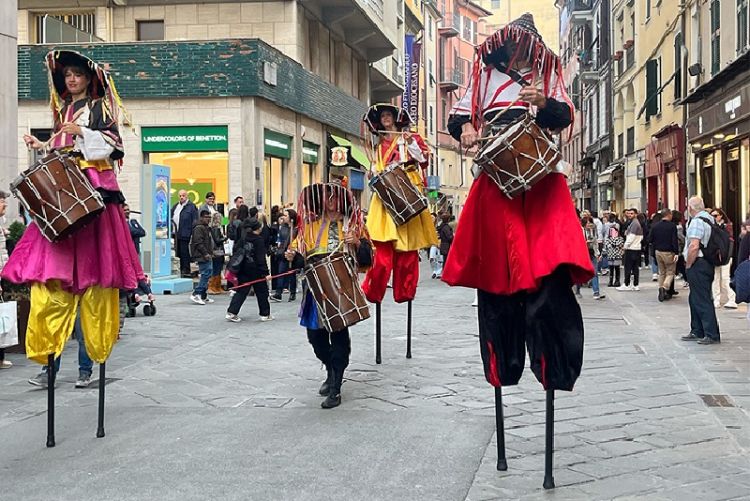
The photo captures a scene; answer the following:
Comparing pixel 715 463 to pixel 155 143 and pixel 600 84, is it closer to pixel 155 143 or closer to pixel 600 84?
pixel 155 143

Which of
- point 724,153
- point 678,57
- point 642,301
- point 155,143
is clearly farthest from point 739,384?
point 678,57

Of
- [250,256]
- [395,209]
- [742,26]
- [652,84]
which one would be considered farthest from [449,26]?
[395,209]

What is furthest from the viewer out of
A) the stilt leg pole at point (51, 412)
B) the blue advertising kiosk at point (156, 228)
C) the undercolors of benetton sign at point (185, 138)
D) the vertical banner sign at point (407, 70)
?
the vertical banner sign at point (407, 70)

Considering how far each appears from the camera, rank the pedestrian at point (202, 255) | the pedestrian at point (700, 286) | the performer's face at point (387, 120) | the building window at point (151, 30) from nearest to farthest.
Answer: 1. the performer's face at point (387, 120)
2. the pedestrian at point (700, 286)
3. the pedestrian at point (202, 255)
4. the building window at point (151, 30)

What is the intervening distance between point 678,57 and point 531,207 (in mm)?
23716

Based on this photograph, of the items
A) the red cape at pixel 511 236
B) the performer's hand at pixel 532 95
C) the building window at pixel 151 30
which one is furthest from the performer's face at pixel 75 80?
the building window at pixel 151 30

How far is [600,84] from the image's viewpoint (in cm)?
4588

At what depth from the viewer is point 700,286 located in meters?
11.0

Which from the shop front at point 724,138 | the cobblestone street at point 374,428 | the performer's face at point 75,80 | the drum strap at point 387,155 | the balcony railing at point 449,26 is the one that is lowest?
the cobblestone street at point 374,428

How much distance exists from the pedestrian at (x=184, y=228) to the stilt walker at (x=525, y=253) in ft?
46.4

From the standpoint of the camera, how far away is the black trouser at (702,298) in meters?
10.8

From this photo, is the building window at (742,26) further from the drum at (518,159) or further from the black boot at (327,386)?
the drum at (518,159)

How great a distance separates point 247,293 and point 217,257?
408cm

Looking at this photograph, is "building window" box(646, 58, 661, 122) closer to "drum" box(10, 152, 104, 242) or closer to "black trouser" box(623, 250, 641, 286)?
"black trouser" box(623, 250, 641, 286)
